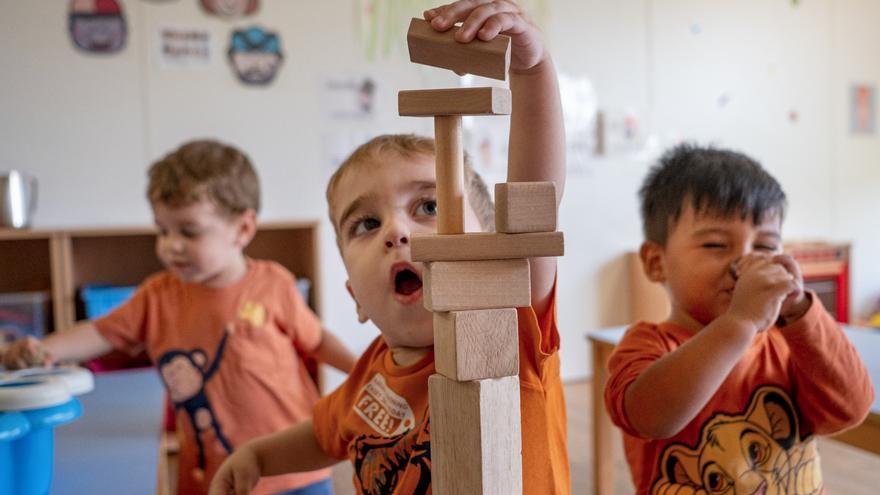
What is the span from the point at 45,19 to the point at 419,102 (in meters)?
2.97

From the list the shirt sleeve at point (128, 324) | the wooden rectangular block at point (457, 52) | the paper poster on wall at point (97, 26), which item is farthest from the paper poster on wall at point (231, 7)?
the wooden rectangular block at point (457, 52)

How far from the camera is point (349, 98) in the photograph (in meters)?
3.27

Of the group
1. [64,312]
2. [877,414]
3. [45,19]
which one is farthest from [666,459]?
[45,19]

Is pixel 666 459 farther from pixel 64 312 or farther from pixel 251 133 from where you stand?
pixel 251 133

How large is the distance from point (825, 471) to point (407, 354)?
2244 millimetres

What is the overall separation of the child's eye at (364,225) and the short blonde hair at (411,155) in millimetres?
56

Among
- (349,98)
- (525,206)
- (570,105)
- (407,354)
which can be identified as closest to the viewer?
(525,206)

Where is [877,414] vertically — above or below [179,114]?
below

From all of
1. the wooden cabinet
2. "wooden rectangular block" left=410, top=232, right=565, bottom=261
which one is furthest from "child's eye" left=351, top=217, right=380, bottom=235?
the wooden cabinet

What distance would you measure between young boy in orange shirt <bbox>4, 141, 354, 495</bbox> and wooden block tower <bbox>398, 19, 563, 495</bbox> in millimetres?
902

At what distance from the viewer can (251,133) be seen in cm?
312

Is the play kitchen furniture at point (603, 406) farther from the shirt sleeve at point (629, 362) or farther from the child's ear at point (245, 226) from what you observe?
the child's ear at point (245, 226)

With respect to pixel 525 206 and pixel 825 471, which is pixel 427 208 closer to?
pixel 525 206

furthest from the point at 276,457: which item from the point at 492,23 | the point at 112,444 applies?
the point at 492,23
